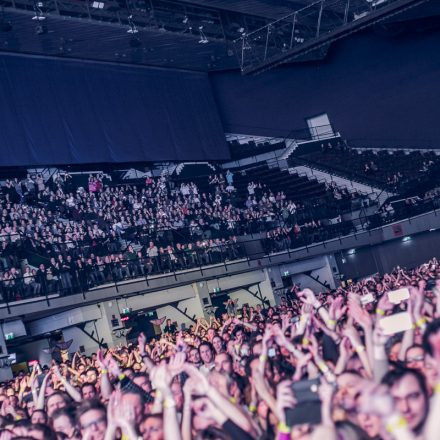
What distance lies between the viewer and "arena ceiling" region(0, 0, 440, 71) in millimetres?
22500

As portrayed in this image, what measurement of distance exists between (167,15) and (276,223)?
312 inches

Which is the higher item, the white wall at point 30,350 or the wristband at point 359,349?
the white wall at point 30,350


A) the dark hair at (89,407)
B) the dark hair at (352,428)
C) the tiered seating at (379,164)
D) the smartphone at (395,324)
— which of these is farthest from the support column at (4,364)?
the tiered seating at (379,164)

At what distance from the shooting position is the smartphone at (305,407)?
11.8ft

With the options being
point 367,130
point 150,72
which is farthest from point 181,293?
point 367,130

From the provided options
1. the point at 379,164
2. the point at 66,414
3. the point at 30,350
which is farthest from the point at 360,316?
the point at 379,164

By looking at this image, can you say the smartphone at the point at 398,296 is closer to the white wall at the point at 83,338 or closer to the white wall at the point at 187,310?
the white wall at the point at 83,338

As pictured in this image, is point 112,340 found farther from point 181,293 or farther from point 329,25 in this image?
point 329,25

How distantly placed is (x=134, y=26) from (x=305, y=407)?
2179 cm

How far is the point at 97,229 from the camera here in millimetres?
22734

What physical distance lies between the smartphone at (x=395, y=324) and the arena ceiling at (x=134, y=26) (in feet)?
61.6

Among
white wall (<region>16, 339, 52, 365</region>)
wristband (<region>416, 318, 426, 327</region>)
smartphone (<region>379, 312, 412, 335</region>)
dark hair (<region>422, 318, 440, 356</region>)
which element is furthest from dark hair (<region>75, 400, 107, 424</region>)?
white wall (<region>16, 339, 52, 365</region>)

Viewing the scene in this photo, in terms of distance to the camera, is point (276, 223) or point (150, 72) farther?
point (150, 72)

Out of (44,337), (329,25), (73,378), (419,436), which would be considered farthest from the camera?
(329,25)
